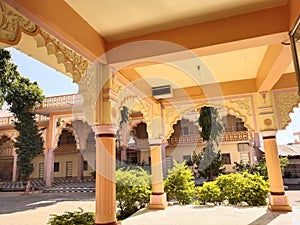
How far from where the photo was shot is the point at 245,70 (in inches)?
177

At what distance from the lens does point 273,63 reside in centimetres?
343

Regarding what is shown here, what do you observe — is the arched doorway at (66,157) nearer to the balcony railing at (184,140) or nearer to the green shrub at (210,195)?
the balcony railing at (184,140)

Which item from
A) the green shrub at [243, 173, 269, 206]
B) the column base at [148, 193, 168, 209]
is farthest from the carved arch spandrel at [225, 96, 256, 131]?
the column base at [148, 193, 168, 209]

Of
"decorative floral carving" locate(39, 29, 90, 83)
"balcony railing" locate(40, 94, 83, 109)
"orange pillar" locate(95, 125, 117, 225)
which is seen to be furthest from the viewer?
"balcony railing" locate(40, 94, 83, 109)

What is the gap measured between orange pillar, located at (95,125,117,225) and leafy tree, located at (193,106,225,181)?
20.6ft

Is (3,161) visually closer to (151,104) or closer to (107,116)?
(151,104)

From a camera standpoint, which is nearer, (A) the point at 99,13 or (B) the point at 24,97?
(A) the point at 99,13

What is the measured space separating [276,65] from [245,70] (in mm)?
1067

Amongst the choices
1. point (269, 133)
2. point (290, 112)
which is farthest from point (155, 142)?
point (290, 112)

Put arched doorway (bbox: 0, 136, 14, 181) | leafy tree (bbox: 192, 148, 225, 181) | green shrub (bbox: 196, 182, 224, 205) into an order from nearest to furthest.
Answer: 1. green shrub (bbox: 196, 182, 224, 205)
2. leafy tree (bbox: 192, 148, 225, 181)
3. arched doorway (bbox: 0, 136, 14, 181)

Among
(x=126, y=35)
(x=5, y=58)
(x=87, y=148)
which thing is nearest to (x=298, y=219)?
(x=126, y=35)

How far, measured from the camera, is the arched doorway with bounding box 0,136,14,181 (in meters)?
16.9

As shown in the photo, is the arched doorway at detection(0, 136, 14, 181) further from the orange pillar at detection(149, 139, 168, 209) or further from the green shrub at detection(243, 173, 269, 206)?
the green shrub at detection(243, 173, 269, 206)

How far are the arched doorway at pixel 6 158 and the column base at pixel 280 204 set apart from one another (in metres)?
16.9
